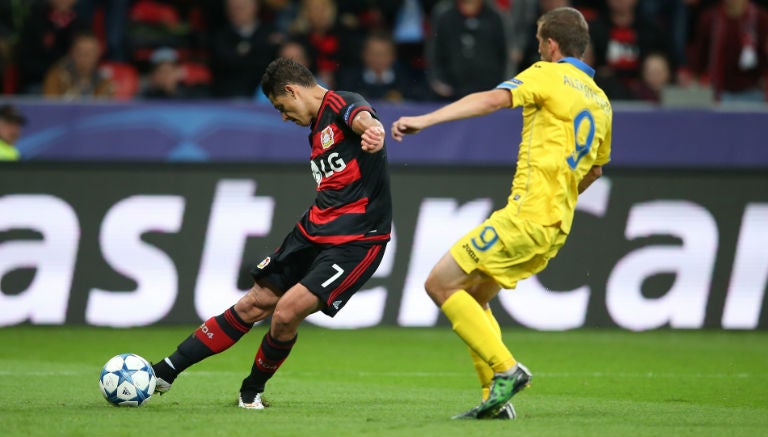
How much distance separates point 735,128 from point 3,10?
823 centimetres

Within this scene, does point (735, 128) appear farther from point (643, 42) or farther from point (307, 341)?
point (307, 341)

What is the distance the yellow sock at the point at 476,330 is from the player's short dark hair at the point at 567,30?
4.52 feet

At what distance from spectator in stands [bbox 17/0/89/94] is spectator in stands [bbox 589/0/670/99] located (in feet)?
18.8

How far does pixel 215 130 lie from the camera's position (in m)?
13.0

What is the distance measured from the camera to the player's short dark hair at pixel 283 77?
7.03 m

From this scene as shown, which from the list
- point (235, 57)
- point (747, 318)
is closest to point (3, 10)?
point (235, 57)

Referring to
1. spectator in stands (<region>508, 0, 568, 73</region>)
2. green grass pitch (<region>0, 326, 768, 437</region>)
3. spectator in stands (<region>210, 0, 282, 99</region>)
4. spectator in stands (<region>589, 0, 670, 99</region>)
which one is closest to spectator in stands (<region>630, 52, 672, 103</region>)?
spectator in stands (<region>589, 0, 670, 99</region>)

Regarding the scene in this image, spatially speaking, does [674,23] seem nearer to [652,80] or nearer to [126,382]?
[652,80]

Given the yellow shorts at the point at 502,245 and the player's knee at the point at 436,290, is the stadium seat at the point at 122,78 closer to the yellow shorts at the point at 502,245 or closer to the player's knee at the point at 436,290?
the player's knee at the point at 436,290

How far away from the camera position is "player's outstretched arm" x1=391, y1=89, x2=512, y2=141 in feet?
19.8

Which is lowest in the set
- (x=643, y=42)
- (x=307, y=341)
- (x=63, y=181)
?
(x=307, y=341)

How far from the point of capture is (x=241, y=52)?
45.9ft

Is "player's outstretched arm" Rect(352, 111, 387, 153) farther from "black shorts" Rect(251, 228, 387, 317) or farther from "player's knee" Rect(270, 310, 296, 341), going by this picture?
"player's knee" Rect(270, 310, 296, 341)

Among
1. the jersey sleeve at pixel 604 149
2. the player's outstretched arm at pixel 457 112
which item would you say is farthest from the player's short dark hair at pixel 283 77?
the jersey sleeve at pixel 604 149
